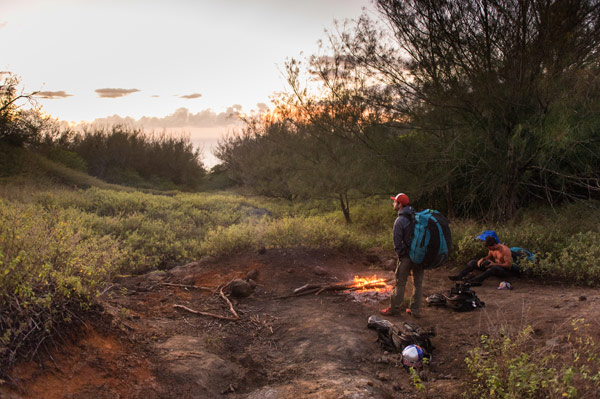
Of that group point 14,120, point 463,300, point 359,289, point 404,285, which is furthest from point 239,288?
point 14,120

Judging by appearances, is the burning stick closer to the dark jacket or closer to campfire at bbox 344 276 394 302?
campfire at bbox 344 276 394 302

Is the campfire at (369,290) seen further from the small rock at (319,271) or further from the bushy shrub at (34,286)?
the bushy shrub at (34,286)

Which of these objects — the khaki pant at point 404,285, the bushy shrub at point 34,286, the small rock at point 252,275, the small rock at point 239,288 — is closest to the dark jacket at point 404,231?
the khaki pant at point 404,285

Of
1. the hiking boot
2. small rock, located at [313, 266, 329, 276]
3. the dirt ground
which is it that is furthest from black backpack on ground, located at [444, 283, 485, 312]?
small rock, located at [313, 266, 329, 276]

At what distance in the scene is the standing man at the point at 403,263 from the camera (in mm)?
6016

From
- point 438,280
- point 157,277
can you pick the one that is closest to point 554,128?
point 438,280

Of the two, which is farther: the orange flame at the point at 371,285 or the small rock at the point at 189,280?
the small rock at the point at 189,280

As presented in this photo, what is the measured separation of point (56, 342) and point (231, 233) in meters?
5.87

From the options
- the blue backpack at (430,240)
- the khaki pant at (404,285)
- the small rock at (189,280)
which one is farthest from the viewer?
the small rock at (189,280)

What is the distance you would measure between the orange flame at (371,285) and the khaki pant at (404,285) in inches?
48.7

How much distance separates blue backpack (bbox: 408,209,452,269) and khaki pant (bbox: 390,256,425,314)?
0.24 metres

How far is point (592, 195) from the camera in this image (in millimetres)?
10797

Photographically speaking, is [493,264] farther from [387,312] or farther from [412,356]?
[412,356]

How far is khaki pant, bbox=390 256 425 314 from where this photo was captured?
617cm
